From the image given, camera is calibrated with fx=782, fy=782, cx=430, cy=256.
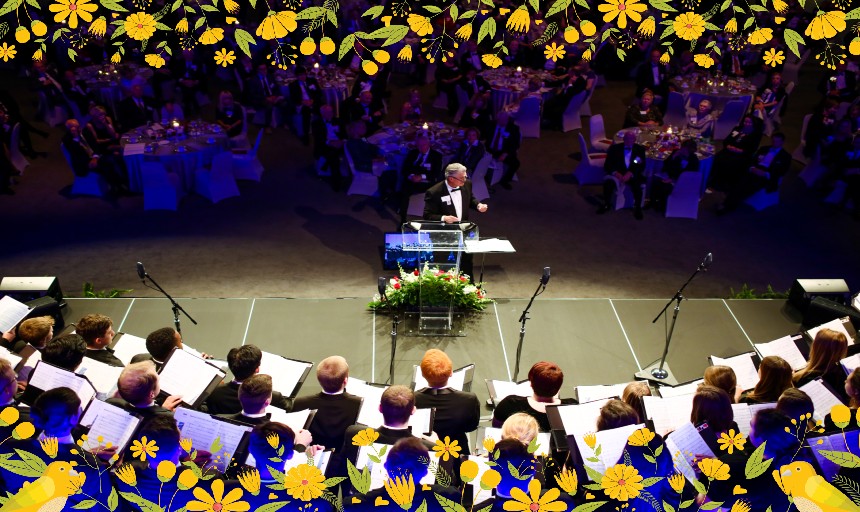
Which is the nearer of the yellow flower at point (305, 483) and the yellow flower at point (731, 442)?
the yellow flower at point (305, 483)

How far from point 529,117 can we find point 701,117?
246cm

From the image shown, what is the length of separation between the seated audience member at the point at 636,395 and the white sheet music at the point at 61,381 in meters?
3.55

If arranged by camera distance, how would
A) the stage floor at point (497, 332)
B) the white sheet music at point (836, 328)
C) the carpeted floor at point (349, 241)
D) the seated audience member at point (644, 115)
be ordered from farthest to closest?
1. the seated audience member at point (644, 115)
2. the carpeted floor at point (349, 241)
3. the stage floor at point (497, 332)
4. the white sheet music at point (836, 328)

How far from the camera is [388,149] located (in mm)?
9742

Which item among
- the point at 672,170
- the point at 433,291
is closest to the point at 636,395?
the point at 433,291

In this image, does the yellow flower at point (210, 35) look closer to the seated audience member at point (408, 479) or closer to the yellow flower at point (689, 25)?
the yellow flower at point (689, 25)

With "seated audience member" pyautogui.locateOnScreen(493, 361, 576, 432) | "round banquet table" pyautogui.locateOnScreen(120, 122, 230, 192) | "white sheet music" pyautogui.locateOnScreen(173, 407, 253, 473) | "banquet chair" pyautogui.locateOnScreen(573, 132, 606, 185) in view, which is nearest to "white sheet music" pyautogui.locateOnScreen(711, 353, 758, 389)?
"seated audience member" pyautogui.locateOnScreen(493, 361, 576, 432)

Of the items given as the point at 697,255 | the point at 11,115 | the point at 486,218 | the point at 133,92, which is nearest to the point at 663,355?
the point at 697,255

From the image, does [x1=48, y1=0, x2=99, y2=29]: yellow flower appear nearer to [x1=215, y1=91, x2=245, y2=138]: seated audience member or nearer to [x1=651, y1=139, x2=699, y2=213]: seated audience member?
[x1=215, y1=91, x2=245, y2=138]: seated audience member

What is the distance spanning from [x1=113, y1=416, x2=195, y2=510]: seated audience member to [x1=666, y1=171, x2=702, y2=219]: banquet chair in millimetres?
7066

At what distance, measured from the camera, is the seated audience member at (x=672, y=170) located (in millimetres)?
9555

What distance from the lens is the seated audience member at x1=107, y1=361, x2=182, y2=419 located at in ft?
16.1

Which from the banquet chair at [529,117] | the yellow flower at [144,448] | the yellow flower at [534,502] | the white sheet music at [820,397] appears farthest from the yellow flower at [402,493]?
the banquet chair at [529,117]

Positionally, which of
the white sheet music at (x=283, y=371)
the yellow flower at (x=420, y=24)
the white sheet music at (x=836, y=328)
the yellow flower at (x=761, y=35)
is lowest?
the white sheet music at (x=283, y=371)
